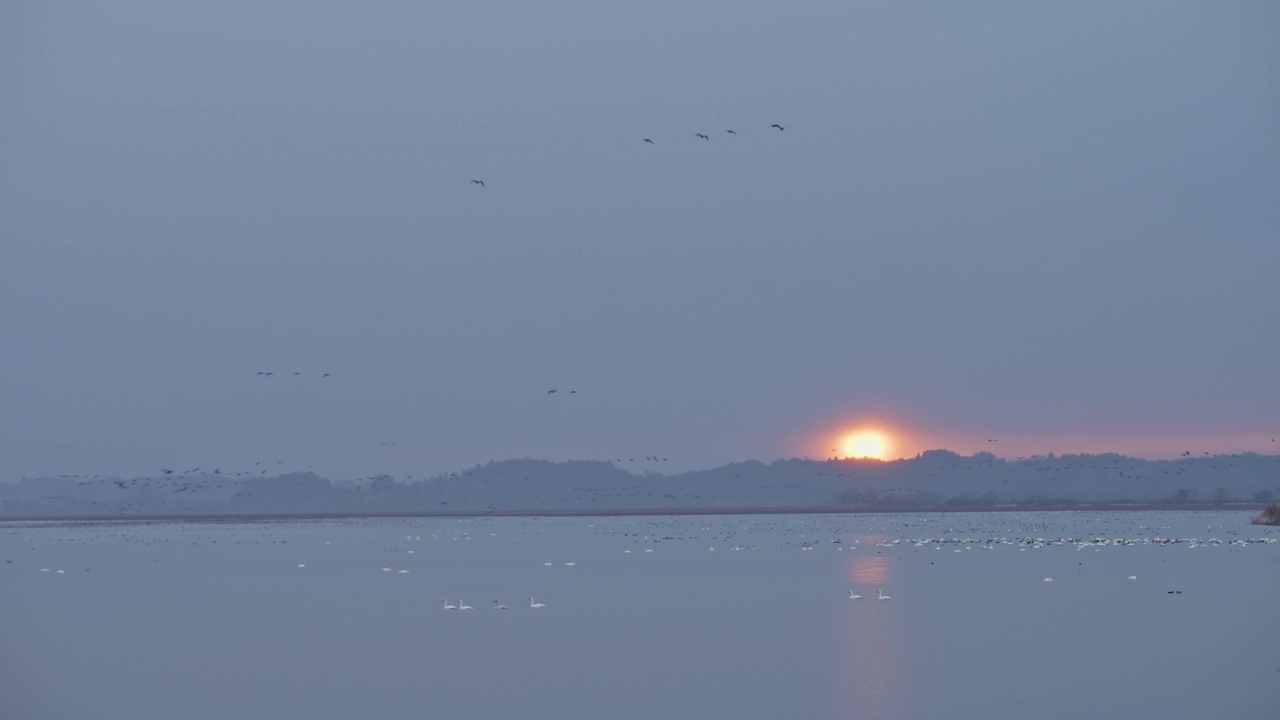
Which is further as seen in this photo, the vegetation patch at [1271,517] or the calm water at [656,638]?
the vegetation patch at [1271,517]

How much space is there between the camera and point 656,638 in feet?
84.3

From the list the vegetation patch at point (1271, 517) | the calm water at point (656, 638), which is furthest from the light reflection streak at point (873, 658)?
the vegetation patch at point (1271, 517)

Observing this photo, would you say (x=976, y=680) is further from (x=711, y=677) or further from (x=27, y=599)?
(x=27, y=599)

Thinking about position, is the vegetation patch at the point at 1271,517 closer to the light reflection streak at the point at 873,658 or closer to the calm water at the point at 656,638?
the calm water at the point at 656,638

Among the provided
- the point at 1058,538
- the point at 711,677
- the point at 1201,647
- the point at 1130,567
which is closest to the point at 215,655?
the point at 711,677

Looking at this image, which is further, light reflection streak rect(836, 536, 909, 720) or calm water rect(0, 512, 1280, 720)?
calm water rect(0, 512, 1280, 720)

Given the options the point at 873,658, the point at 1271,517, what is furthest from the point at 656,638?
the point at 1271,517

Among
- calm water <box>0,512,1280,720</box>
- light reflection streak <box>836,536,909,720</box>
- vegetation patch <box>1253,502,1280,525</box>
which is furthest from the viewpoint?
vegetation patch <box>1253,502,1280,525</box>

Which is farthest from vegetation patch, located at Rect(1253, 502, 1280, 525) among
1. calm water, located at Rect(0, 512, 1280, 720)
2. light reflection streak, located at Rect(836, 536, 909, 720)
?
light reflection streak, located at Rect(836, 536, 909, 720)

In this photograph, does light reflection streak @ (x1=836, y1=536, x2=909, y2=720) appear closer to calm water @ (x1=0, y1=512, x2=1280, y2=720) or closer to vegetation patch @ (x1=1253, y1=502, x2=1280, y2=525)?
calm water @ (x1=0, y1=512, x2=1280, y2=720)

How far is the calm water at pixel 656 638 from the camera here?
1923 centimetres

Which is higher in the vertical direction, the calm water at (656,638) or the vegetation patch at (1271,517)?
the vegetation patch at (1271,517)

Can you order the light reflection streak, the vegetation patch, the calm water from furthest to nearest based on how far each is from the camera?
the vegetation patch, the calm water, the light reflection streak

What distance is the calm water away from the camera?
19234mm
